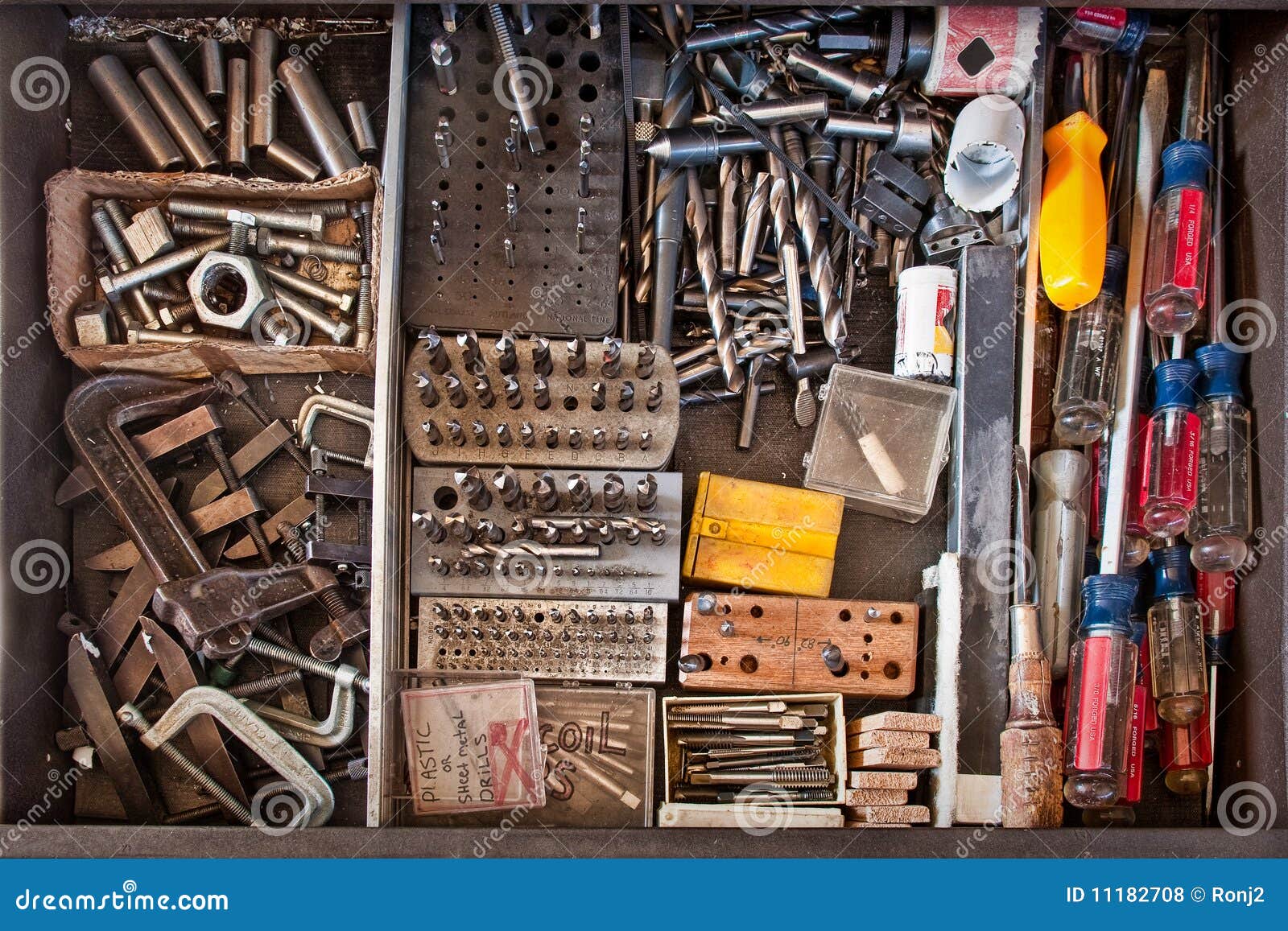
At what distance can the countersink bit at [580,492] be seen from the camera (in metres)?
2.58

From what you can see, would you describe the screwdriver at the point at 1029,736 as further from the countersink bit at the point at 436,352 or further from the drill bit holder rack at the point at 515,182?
the countersink bit at the point at 436,352

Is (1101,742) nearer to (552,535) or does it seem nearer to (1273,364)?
(1273,364)

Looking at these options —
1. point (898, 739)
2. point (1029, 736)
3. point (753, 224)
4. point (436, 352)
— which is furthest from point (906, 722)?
point (436, 352)

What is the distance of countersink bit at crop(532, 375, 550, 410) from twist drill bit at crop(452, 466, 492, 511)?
224mm

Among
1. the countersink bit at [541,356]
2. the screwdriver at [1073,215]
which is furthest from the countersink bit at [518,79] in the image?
the screwdriver at [1073,215]

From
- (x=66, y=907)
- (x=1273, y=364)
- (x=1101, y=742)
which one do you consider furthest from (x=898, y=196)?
(x=66, y=907)

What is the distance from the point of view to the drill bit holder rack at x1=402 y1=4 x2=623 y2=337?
269cm

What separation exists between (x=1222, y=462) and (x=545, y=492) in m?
1.68

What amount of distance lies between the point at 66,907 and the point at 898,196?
256 centimetres

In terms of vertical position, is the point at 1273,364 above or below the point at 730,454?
above

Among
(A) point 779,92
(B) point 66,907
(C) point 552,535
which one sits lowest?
(B) point 66,907

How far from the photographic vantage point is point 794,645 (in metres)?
2.64

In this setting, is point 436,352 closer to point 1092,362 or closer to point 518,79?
point 518,79

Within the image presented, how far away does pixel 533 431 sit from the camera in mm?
2654
